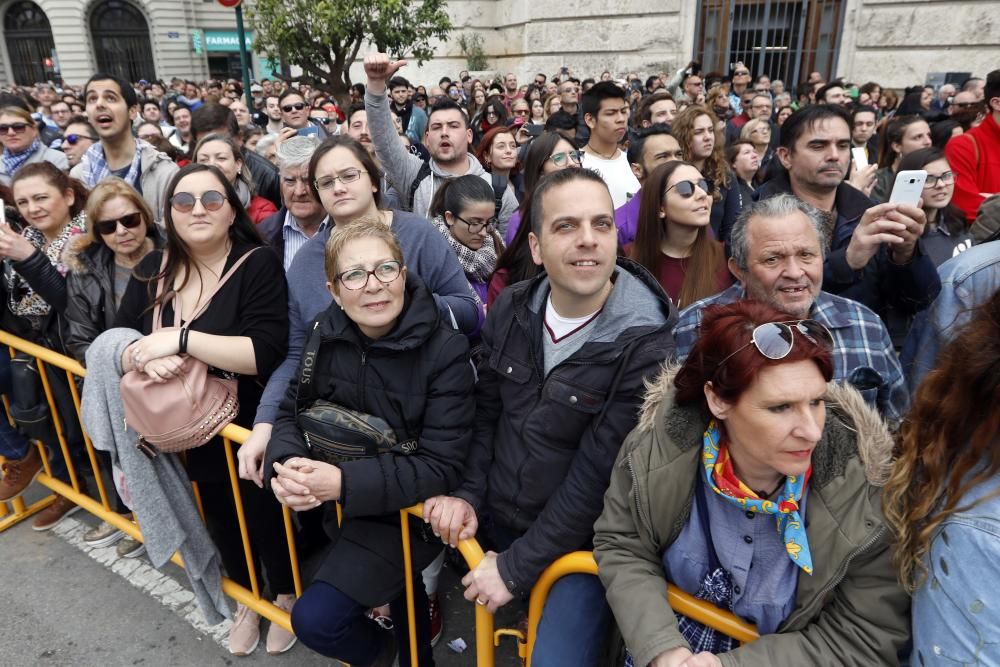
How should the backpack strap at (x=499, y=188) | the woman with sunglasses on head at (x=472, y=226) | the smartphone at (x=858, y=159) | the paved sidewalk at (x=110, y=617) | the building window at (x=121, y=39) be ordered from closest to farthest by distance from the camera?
1. the paved sidewalk at (x=110, y=617)
2. the woman with sunglasses on head at (x=472, y=226)
3. the backpack strap at (x=499, y=188)
4. the smartphone at (x=858, y=159)
5. the building window at (x=121, y=39)

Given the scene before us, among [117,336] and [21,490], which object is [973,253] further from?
[21,490]

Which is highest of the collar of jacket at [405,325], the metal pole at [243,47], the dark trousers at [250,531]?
the metal pole at [243,47]

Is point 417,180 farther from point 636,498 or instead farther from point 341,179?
point 636,498

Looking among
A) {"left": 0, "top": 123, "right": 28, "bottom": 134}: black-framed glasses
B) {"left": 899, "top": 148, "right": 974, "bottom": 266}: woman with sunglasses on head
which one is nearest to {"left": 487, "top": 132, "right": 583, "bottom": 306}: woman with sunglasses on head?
{"left": 899, "top": 148, "right": 974, "bottom": 266}: woman with sunglasses on head

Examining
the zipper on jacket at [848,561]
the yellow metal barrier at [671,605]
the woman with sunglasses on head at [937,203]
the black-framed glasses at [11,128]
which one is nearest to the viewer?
the zipper on jacket at [848,561]

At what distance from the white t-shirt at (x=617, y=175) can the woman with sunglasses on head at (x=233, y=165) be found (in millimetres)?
2507

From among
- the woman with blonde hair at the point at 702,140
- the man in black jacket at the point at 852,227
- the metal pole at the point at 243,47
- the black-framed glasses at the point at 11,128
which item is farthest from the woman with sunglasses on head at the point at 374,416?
the metal pole at the point at 243,47

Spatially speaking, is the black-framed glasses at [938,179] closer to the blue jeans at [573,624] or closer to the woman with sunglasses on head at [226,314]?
the blue jeans at [573,624]

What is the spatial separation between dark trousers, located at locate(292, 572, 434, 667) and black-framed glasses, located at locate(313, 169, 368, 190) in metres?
1.78

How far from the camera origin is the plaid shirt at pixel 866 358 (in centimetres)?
221

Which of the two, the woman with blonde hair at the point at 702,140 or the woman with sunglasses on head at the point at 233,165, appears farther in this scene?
the woman with blonde hair at the point at 702,140

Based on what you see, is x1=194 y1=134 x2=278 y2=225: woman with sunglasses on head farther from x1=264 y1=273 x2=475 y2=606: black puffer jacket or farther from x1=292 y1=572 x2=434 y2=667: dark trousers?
x1=292 y1=572 x2=434 y2=667: dark trousers

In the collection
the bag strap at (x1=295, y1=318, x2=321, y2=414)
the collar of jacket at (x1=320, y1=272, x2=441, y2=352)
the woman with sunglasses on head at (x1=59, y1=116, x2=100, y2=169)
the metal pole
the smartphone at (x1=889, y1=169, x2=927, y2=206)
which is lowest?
the bag strap at (x1=295, y1=318, x2=321, y2=414)

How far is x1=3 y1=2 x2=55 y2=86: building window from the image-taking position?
36.1 m
